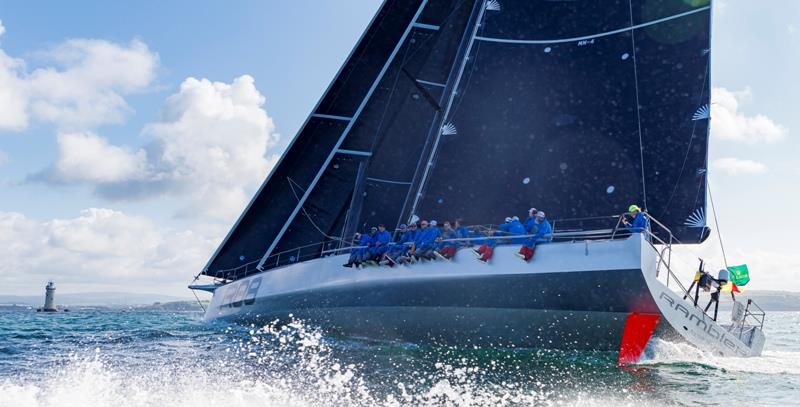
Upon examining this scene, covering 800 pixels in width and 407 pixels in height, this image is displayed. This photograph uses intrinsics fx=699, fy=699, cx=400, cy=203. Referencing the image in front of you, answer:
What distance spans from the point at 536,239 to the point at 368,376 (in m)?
4.49

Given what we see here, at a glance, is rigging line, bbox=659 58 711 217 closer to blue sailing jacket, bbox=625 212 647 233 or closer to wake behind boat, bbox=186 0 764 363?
wake behind boat, bbox=186 0 764 363

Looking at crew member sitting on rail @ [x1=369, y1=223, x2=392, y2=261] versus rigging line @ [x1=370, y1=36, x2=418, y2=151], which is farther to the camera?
rigging line @ [x1=370, y1=36, x2=418, y2=151]

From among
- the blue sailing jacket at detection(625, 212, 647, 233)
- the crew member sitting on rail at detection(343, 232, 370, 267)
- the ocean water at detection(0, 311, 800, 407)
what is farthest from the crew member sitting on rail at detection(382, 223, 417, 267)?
the blue sailing jacket at detection(625, 212, 647, 233)

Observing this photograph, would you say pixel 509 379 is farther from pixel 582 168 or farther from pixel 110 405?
pixel 582 168

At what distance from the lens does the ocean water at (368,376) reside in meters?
7.89

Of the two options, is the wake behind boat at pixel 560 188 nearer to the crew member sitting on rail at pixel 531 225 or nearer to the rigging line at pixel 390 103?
the crew member sitting on rail at pixel 531 225

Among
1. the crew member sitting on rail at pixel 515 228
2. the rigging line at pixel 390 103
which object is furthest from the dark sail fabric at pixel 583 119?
the rigging line at pixel 390 103

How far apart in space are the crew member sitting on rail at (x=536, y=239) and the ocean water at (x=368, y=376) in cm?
183

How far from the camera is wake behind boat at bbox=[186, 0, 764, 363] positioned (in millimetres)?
12336

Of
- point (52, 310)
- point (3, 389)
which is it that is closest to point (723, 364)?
point (3, 389)

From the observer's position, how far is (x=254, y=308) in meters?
21.2

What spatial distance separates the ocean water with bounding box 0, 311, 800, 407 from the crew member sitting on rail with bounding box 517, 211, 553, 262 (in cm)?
183

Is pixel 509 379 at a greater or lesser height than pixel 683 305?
lesser

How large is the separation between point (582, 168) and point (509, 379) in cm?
715
